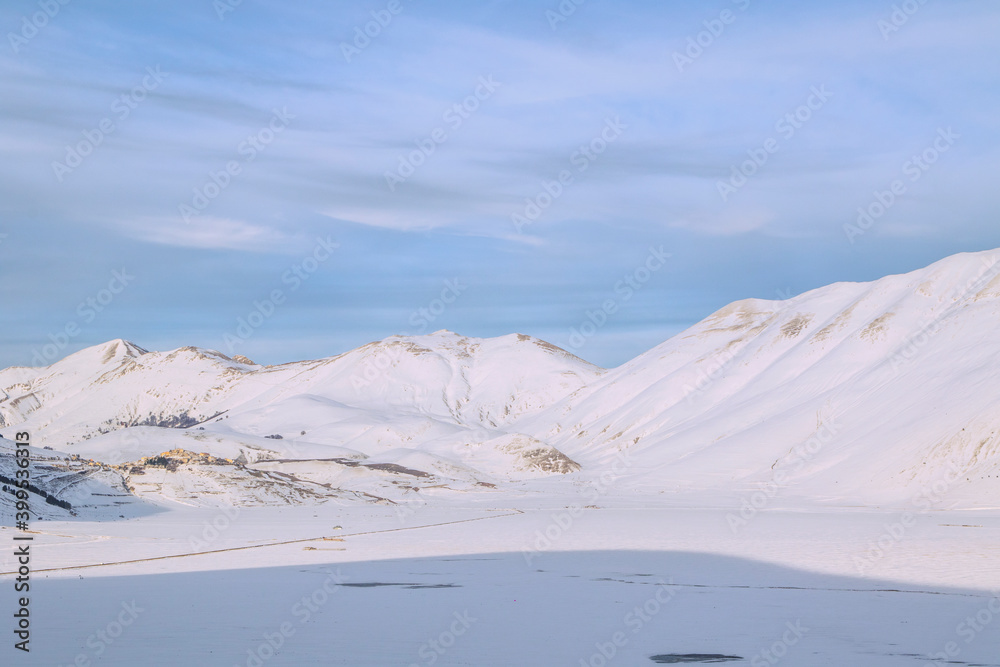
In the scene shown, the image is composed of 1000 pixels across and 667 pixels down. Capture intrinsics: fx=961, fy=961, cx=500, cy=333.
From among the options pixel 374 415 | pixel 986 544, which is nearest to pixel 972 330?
pixel 986 544

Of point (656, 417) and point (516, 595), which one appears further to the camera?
point (656, 417)

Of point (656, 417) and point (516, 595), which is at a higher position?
point (656, 417)

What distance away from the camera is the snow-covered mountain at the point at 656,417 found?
4780 cm

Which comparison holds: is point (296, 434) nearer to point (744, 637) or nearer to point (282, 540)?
point (282, 540)

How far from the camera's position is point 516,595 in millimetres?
17797

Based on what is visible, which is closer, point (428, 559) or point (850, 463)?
point (428, 559)

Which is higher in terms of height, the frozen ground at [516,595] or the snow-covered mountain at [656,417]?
the snow-covered mountain at [656,417]

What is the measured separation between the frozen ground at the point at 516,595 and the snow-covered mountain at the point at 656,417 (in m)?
16.8

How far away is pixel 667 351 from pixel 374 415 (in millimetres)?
33382

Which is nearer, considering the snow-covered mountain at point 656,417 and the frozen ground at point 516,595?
the frozen ground at point 516,595

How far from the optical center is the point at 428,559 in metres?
23.5

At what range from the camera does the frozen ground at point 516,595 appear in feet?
42.2

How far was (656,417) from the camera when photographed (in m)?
82.9

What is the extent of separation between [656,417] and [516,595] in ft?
218
